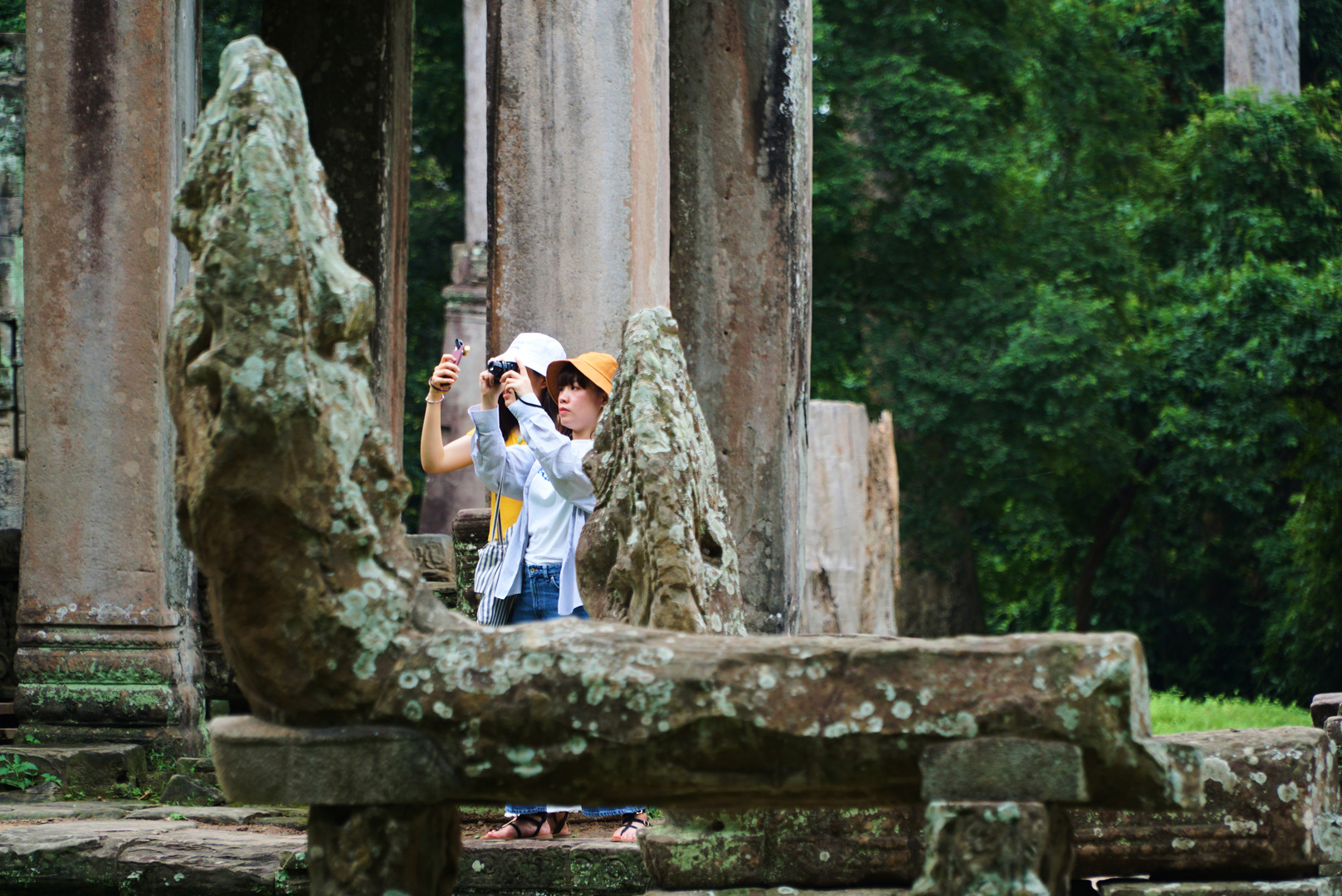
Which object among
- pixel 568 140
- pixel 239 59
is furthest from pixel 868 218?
pixel 239 59

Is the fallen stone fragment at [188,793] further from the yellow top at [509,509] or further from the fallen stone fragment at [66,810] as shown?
the yellow top at [509,509]

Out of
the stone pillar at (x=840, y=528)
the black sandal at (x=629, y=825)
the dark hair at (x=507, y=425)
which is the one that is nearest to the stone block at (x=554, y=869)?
the black sandal at (x=629, y=825)

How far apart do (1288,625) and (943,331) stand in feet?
16.9

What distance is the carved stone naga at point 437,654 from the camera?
253cm

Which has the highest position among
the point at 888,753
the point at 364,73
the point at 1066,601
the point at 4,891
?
the point at 364,73

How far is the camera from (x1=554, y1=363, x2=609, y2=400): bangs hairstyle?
496 centimetres

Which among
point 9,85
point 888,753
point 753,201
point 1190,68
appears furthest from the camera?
point 1190,68

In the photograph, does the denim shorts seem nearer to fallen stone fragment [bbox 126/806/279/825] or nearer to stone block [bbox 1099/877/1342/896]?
fallen stone fragment [bbox 126/806/279/825]

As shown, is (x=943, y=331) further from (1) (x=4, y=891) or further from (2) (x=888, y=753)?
(2) (x=888, y=753)

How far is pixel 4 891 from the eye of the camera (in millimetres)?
4609

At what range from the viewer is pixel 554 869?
4348mm

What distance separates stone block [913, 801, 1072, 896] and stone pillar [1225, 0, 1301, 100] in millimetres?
17787

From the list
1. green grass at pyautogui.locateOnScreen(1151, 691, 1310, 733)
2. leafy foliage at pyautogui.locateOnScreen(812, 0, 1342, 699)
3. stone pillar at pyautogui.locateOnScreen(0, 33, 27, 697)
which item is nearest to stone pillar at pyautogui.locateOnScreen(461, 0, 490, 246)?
leafy foliage at pyautogui.locateOnScreen(812, 0, 1342, 699)

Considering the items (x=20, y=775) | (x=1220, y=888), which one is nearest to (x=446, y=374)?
(x=1220, y=888)
